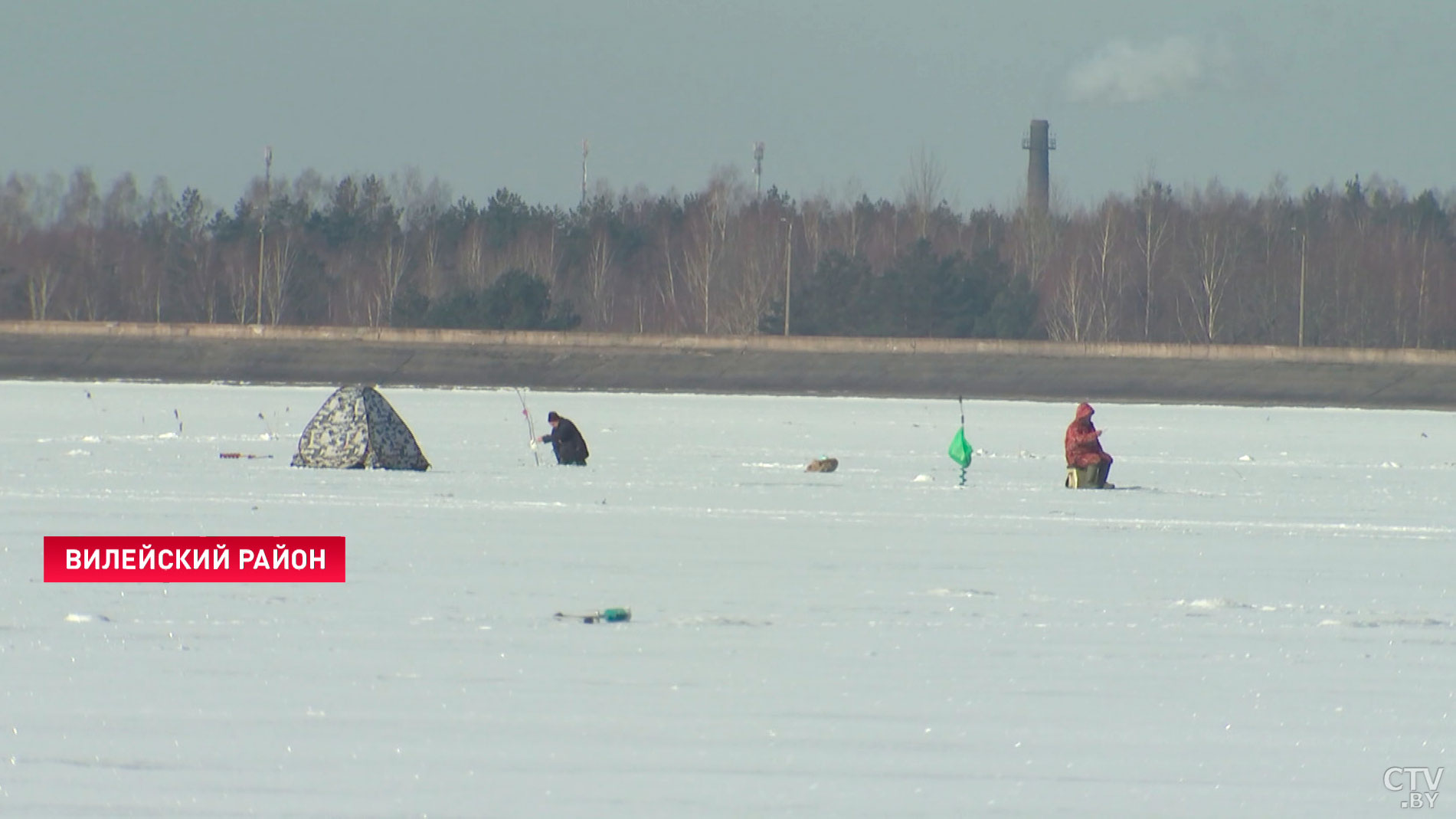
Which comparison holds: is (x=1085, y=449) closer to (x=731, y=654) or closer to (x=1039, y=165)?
(x=731, y=654)

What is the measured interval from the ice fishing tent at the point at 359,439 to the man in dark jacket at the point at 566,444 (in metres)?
1.81

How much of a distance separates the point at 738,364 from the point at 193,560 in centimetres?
5426

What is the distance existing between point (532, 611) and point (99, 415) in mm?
27845

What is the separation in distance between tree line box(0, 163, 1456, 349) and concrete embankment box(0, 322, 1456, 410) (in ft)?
48.7

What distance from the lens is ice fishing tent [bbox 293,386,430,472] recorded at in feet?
72.3

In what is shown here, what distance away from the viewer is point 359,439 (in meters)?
22.1

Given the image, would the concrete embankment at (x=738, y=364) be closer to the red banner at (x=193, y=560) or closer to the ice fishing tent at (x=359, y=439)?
the ice fishing tent at (x=359, y=439)

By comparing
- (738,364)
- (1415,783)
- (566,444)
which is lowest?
(1415,783)

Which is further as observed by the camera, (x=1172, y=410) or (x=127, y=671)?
(x=1172, y=410)

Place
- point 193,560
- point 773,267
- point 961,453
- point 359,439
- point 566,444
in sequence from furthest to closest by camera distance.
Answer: point 773,267
point 566,444
point 961,453
point 359,439
point 193,560

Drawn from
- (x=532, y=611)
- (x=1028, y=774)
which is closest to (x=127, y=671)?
(x=532, y=611)

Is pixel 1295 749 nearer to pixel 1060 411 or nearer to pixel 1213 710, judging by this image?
pixel 1213 710

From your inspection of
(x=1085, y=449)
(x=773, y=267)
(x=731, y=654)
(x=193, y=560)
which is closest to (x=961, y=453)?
(x=1085, y=449)

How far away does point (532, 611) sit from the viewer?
11141 millimetres
